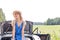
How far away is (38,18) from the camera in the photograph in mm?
2838

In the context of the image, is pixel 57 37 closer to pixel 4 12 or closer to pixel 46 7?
pixel 46 7

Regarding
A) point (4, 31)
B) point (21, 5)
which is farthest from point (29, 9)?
point (4, 31)

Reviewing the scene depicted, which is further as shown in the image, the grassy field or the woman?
the grassy field

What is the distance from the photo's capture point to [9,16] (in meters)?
2.75

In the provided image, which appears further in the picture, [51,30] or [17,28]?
[51,30]

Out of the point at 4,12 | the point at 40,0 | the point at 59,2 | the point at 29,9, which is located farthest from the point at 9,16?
the point at 59,2

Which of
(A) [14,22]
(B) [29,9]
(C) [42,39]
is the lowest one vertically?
(C) [42,39]

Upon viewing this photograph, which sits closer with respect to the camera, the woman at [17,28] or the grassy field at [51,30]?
the woman at [17,28]

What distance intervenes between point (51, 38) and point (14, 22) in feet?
1.88

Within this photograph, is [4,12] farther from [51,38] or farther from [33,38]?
[51,38]

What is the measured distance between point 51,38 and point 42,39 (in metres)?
0.13

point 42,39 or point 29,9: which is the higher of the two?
point 29,9

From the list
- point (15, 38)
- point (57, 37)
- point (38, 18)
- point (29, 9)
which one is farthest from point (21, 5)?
point (57, 37)

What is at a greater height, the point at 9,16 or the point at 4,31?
the point at 9,16
